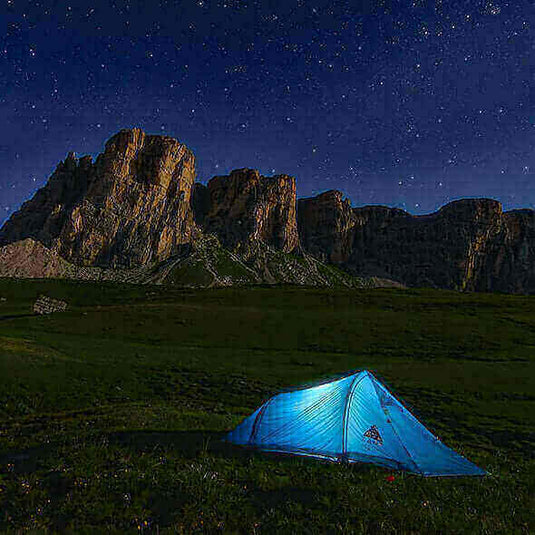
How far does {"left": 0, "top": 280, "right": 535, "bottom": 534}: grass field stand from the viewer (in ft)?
31.0

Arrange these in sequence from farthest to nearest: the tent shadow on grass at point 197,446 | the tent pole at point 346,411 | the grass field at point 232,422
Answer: the tent shadow on grass at point 197,446, the tent pole at point 346,411, the grass field at point 232,422

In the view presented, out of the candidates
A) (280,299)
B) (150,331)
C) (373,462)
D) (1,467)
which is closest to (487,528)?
(373,462)

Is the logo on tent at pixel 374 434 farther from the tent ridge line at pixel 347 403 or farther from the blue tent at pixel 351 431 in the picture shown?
the tent ridge line at pixel 347 403

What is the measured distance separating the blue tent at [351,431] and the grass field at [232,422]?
0.51m

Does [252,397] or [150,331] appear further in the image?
[150,331]

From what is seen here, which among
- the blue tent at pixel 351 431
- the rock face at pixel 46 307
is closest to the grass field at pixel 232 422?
the blue tent at pixel 351 431

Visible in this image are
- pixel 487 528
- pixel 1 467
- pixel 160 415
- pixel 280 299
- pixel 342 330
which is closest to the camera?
pixel 487 528

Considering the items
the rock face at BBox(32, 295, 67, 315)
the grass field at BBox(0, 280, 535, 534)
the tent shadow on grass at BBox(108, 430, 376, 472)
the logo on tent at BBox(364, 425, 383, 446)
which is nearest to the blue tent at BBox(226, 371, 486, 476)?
the logo on tent at BBox(364, 425, 383, 446)

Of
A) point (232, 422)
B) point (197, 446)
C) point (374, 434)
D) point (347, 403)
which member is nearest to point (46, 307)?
point (232, 422)

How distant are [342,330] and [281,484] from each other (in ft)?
173

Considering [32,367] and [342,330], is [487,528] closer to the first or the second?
[32,367]

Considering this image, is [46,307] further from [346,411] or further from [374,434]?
[374,434]

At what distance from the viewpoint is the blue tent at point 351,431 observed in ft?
42.8

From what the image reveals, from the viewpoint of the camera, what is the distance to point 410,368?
40750mm
